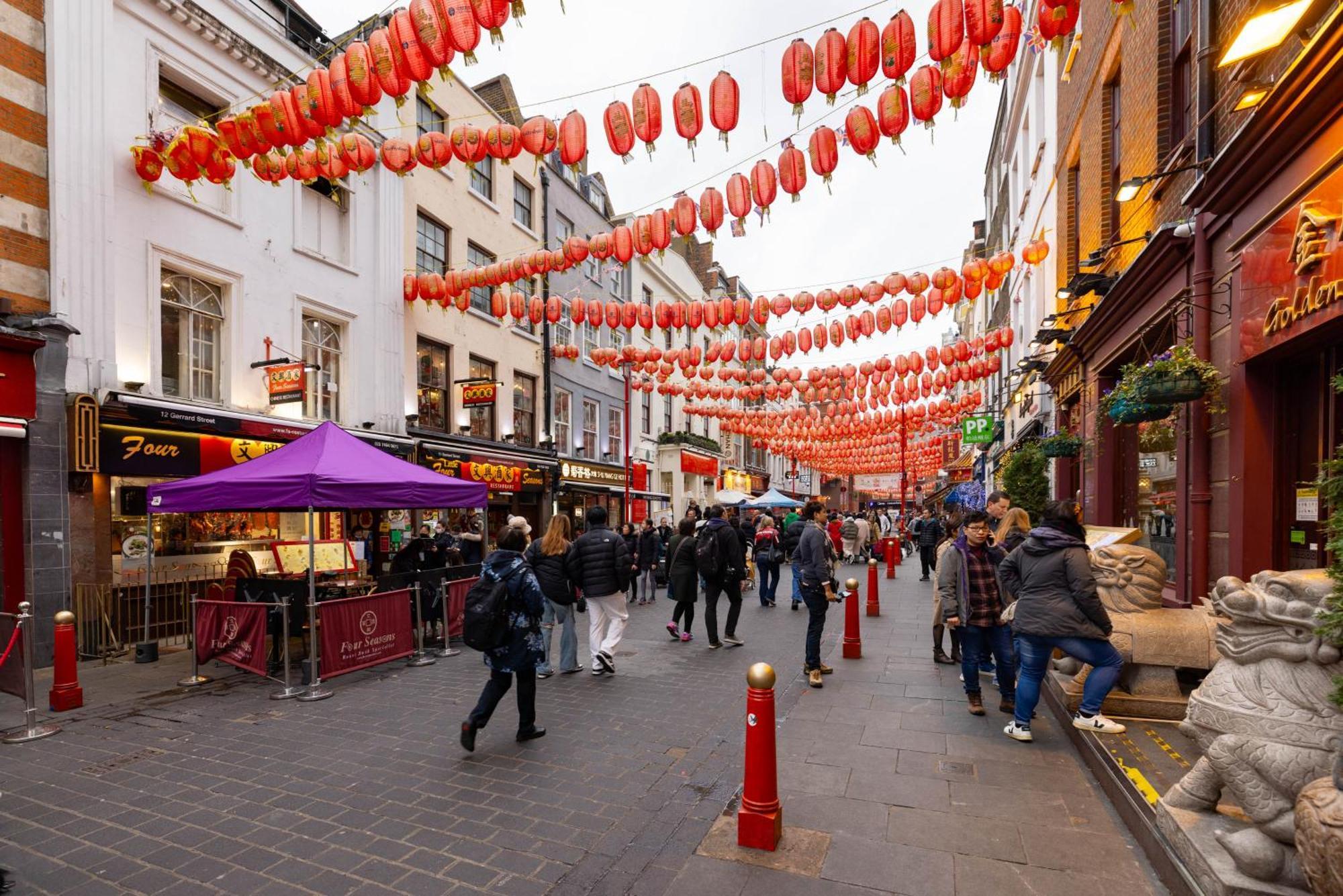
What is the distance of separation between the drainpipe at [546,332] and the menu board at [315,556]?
859 centimetres

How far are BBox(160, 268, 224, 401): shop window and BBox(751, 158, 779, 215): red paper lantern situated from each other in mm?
8906

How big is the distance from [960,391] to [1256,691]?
39137mm

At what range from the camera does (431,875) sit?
11.1ft

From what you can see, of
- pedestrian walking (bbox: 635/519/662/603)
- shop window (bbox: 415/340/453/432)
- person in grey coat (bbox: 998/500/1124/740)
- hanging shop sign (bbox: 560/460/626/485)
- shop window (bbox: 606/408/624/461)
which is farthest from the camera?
shop window (bbox: 606/408/624/461)

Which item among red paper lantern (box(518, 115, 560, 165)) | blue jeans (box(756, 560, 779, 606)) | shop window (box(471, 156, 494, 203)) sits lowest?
blue jeans (box(756, 560, 779, 606))

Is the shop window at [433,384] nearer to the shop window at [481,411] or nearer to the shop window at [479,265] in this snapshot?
the shop window at [481,411]

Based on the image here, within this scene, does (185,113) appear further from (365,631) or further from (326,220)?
(365,631)


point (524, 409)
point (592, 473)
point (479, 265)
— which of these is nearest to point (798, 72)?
point (479, 265)

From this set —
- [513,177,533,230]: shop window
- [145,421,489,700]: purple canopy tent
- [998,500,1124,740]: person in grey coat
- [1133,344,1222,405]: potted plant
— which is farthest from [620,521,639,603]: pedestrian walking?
[513,177,533,230]: shop window

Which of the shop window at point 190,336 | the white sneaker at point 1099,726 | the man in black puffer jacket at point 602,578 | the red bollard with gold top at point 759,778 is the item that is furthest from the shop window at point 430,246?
the white sneaker at point 1099,726

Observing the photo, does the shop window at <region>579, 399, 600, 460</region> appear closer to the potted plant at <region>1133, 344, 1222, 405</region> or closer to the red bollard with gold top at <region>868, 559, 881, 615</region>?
the red bollard with gold top at <region>868, 559, 881, 615</region>

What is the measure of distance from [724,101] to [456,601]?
6933 millimetres

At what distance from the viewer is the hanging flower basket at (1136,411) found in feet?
20.1

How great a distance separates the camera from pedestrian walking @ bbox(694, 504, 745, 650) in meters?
8.62
